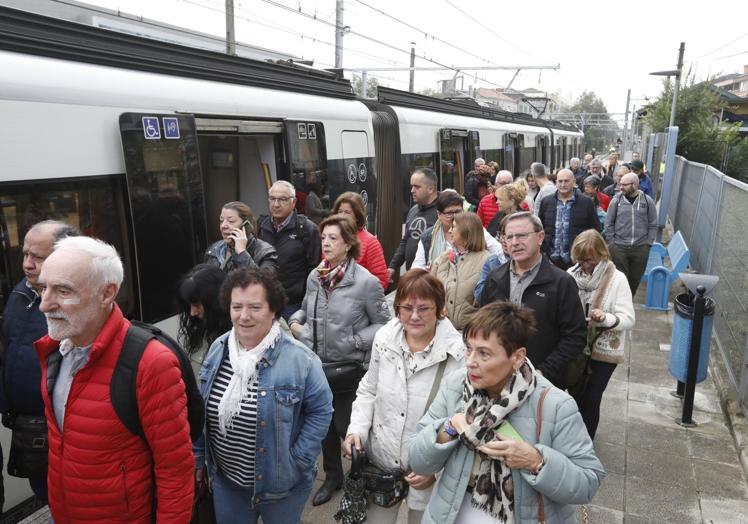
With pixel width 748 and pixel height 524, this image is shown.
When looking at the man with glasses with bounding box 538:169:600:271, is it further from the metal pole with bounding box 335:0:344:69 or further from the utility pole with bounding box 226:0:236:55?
the metal pole with bounding box 335:0:344:69

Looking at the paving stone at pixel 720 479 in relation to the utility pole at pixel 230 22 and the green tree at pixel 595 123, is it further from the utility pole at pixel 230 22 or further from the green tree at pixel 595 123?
the green tree at pixel 595 123

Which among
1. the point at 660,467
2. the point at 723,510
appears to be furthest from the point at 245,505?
the point at 660,467

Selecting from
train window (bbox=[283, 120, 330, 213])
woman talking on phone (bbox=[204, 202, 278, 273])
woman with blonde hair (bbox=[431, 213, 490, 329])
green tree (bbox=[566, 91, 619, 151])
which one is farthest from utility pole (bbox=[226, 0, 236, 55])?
green tree (bbox=[566, 91, 619, 151])

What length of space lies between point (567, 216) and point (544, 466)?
5.17m

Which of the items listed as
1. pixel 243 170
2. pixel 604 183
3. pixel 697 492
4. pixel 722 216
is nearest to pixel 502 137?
pixel 604 183

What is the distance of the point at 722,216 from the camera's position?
26.8 feet

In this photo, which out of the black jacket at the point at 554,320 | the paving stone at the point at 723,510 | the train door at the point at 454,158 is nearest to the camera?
the black jacket at the point at 554,320

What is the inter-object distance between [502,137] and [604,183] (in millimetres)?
2866

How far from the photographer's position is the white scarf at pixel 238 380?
2.62 metres

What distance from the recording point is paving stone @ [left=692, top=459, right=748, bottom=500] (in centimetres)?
436

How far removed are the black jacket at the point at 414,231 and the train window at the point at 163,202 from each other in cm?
195

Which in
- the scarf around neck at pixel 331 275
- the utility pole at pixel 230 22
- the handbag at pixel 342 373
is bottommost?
the handbag at pixel 342 373

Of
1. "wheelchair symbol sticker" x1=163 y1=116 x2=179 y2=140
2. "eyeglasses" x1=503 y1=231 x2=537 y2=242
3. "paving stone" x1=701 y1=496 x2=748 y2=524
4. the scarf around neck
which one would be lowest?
"paving stone" x1=701 y1=496 x2=748 y2=524

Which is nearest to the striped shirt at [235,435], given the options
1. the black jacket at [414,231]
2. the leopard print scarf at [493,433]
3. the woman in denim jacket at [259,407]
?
the woman in denim jacket at [259,407]
